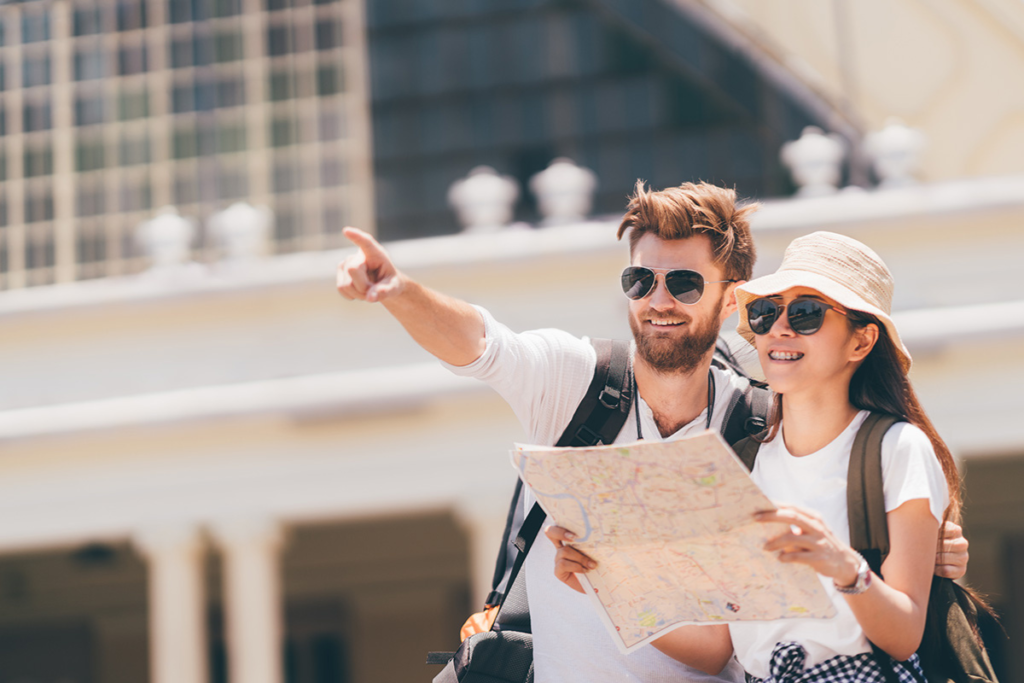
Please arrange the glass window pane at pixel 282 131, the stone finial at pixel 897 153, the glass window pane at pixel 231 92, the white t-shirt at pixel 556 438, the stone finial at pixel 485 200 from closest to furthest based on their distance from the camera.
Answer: the white t-shirt at pixel 556 438
the stone finial at pixel 897 153
the stone finial at pixel 485 200
the glass window pane at pixel 282 131
the glass window pane at pixel 231 92

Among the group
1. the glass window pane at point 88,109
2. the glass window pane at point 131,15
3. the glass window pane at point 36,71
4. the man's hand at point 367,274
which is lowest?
the man's hand at point 367,274

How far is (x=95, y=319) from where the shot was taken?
1042 centimetres

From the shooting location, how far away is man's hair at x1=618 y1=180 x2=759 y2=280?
10.2 ft

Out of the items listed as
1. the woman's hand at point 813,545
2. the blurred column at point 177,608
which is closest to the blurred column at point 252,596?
the blurred column at point 177,608

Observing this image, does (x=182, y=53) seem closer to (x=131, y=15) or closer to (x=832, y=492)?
(x=131, y=15)

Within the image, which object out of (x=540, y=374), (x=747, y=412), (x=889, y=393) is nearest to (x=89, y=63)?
(x=540, y=374)

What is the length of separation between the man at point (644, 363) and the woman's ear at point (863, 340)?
0.50 metres

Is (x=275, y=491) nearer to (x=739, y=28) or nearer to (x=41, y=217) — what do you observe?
(x=41, y=217)

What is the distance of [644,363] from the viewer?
122 inches

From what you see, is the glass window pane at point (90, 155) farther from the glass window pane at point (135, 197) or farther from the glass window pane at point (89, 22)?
the glass window pane at point (89, 22)

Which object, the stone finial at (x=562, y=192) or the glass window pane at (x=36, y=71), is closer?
the stone finial at (x=562, y=192)

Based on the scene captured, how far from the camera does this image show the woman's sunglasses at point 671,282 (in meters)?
3.06

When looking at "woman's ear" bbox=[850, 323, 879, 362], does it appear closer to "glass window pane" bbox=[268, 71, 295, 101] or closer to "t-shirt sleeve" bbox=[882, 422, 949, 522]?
"t-shirt sleeve" bbox=[882, 422, 949, 522]

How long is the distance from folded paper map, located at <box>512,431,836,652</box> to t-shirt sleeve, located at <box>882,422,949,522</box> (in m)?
0.29
